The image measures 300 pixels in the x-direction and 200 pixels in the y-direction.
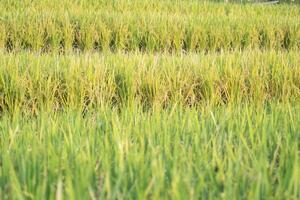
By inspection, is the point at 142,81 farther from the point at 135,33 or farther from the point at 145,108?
the point at 135,33

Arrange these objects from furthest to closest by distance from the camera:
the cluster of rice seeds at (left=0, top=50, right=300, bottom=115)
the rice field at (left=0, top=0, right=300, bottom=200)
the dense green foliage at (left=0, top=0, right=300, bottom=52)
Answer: the dense green foliage at (left=0, top=0, right=300, bottom=52)
the cluster of rice seeds at (left=0, top=50, right=300, bottom=115)
the rice field at (left=0, top=0, right=300, bottom=200)

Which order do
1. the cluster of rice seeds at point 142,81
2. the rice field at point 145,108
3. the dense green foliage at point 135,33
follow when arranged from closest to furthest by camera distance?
1. the rice field at point 145,108
2. the cluster of rice seeds at point 142,81
3. the dense green foliage at point 135,33

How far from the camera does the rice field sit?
97 centimetres

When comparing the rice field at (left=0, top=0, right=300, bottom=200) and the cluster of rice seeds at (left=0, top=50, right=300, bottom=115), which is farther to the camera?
the cluster of rice seeds at (left=0, top=50, right=300, bottom=115)

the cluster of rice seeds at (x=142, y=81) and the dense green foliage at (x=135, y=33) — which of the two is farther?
the dense green foliage at (x=135, y=33)

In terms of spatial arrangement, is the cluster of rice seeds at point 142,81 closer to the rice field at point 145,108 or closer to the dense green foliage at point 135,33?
the rice field at point 145,108

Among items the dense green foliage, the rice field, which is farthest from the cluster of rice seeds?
the dense green foliage

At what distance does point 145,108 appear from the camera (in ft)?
8.83

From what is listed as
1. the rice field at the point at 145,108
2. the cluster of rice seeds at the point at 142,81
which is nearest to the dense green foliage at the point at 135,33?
the rice field at the point at 145,108

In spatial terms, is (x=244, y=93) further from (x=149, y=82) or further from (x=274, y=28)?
(x=274, y=28)

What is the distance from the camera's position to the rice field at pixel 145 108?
0.97 metres

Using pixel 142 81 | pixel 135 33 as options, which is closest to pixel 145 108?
pixel 142 81

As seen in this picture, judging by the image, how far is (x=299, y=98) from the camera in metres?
2.60

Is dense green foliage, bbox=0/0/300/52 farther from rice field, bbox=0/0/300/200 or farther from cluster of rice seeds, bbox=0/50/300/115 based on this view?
cluster of rice seeds, bbox=0/50/300/115
